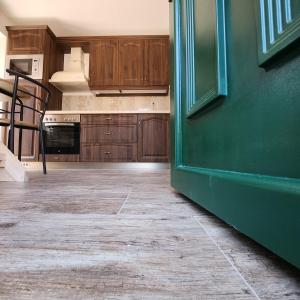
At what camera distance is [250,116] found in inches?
18.6

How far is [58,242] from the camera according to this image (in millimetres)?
456

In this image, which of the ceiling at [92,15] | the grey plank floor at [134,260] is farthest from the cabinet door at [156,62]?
the grey plank floor at [134,260]

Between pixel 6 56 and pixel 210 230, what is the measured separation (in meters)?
4.34

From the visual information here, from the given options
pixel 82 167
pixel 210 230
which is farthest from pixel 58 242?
pixel 82 167

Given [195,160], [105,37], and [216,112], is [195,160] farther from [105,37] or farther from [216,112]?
[105,37]

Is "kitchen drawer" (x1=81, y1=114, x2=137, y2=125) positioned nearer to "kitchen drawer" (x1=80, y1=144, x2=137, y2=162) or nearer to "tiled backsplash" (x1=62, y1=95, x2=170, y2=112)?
"kitchen drawer" (x1=80, y1=144, x2=137, y2=162)

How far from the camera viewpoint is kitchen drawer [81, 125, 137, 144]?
152 inches

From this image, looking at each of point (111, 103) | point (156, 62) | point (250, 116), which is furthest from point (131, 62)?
point (250, 116)

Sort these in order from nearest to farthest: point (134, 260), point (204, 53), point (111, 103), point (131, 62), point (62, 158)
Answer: point (134, 260), point (204, 53), point (62, 158), point (131, 62), point (111, 103)

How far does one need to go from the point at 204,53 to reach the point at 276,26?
0.36 metres

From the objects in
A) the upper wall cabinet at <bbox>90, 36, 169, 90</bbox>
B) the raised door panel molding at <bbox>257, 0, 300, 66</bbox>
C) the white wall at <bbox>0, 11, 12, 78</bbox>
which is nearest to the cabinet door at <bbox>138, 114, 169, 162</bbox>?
the upper wall cabinet at <bbox>90, 36, 169, 90</bbox>

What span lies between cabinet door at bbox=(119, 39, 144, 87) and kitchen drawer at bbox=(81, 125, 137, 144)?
0.78 meters

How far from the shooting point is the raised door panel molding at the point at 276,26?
13.1 inches

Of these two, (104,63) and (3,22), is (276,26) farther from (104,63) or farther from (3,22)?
(3,22)
